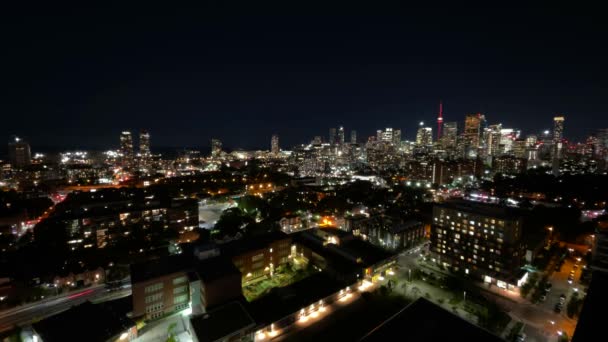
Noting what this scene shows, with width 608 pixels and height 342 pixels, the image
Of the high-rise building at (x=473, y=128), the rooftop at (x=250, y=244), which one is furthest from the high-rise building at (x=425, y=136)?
the rooftop at (x=250, y=244)

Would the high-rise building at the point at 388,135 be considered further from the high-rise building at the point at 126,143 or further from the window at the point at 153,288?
the window at the point at 153,288

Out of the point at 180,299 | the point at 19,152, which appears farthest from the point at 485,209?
the point at 19,152

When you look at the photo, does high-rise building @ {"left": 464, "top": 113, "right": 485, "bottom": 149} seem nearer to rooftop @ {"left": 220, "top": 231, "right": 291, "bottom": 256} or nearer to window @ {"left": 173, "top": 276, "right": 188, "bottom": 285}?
rooftop @ {"left": 220, "top": 231, "right": 291, "bottom": 256}

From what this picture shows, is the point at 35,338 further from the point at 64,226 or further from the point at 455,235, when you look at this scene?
the point at 455,235

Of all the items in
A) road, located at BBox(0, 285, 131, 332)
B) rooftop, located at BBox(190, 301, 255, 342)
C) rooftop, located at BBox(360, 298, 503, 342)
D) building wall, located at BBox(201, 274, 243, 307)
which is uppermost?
rooftop, located at BBox(360, 298, 503, 342)

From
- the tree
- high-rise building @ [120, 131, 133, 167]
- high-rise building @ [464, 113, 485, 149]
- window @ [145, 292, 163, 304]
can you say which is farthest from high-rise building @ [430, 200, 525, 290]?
high-rise building @ [120, 131, 133, 167]

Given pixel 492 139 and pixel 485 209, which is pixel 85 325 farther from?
pixel 492 139
